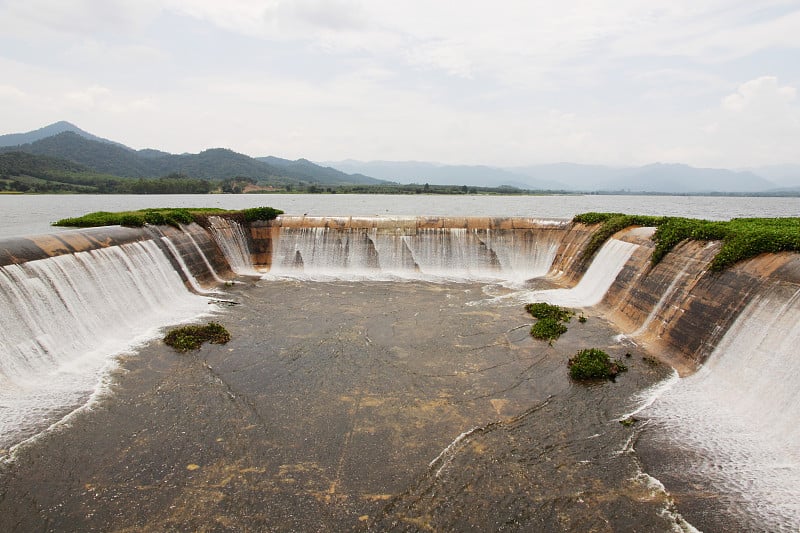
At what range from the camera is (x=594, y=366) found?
36.2 ft

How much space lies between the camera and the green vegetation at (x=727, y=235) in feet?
38.1

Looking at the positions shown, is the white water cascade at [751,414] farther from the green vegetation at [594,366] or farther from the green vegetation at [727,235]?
the green vegetation at [727,235]

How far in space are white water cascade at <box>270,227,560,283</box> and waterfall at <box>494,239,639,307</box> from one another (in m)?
4.09

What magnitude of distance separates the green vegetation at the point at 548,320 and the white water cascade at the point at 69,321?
12392mm

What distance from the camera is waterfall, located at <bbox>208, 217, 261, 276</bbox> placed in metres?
23.9

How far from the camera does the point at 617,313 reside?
51.7 feet

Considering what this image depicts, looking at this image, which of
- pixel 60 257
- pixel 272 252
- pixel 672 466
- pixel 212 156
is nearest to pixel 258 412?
pixel 672 466

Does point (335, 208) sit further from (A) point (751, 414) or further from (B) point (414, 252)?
(A) point (751, 414)

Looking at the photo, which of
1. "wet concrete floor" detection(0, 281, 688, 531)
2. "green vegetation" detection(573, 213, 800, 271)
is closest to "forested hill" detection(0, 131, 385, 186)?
"green vegetation" detection(573, 213, 800, 271)

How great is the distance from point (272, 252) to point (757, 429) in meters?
22.9

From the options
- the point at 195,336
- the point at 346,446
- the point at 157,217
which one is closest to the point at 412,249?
the point at 157,217

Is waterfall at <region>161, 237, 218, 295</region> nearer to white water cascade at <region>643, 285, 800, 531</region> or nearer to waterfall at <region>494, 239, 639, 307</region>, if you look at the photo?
waterfall at <region>494, 239, 639, 307</region>

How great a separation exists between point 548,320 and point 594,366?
3796 millimetres

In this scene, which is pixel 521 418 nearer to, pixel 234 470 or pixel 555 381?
pixel 555 381
